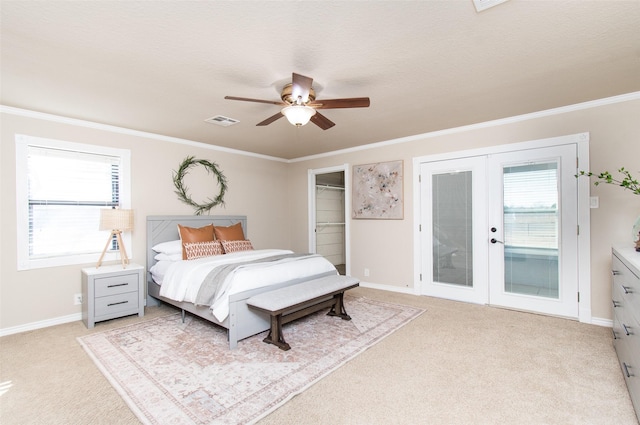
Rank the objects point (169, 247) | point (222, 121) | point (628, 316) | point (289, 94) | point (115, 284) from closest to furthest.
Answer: point (628, 316), point (289, 94), point (115, 284), point (222, 121), point (169, 247)

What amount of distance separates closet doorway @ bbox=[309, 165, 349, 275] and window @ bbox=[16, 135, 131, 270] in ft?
10.1

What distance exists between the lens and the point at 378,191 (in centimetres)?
500

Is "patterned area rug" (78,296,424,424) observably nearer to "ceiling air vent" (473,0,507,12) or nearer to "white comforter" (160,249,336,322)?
"white comforter" (160,249,336,322)

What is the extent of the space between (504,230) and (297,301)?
278cm

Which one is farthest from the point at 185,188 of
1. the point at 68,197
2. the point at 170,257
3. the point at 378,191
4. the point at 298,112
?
the point at 378,191

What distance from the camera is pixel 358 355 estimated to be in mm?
2674

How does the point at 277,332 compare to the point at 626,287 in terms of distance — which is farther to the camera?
the point at 277,332

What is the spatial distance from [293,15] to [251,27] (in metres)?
0.29

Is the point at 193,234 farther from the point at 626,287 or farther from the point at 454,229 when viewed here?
the point at 626,287

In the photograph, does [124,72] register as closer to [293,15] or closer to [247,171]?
[293,15]

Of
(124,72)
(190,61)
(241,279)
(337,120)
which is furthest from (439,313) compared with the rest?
(124,72)

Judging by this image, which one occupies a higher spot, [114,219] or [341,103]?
[341,103]

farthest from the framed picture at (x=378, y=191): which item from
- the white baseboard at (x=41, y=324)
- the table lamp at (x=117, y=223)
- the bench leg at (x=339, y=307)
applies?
the white baseboard at (x=41, y=324)

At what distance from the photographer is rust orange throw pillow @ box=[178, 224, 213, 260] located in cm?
422
